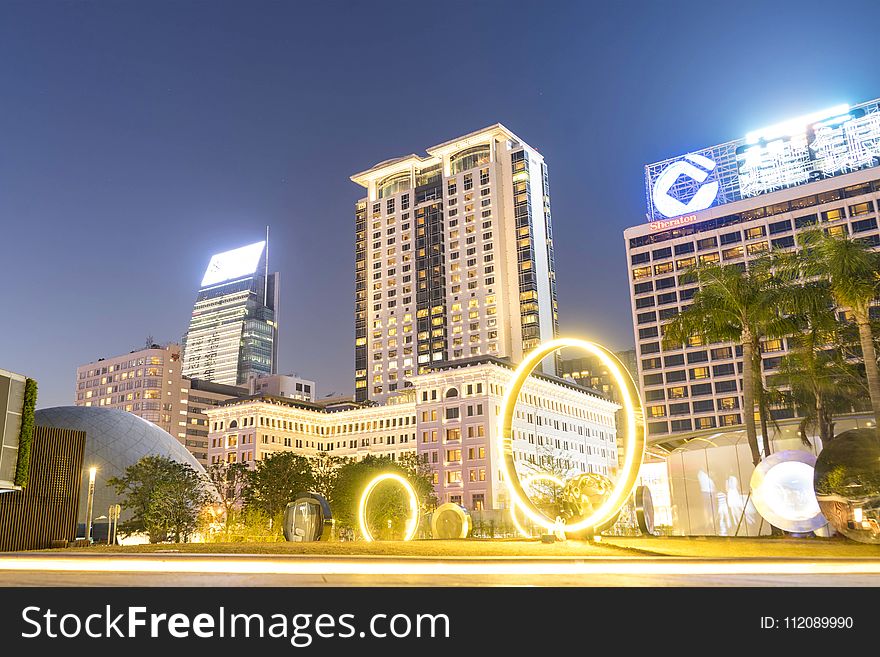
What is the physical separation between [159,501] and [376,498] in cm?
2309

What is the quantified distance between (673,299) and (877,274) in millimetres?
110787

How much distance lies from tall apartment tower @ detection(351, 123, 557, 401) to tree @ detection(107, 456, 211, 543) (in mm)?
106337

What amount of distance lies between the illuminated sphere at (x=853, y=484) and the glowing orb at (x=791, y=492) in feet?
15.8

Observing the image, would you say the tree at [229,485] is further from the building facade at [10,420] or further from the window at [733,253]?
the window at [733,253]

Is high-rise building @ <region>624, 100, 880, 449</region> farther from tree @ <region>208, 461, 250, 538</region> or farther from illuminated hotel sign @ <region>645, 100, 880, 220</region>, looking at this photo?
tree @ <region>208, 461, 250, 538</region>

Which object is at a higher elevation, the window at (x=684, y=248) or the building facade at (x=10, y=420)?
the window at (x=684, y=248)

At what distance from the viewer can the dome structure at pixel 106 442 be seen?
8331 centimetres

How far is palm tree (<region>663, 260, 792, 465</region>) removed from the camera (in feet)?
124

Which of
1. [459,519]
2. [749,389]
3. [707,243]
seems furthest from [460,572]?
[707,243]

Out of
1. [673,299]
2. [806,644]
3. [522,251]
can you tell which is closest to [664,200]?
[673,299]

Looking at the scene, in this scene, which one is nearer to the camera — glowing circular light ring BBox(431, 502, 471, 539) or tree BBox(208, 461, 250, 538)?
glowing circular light ring BBox(431, 502, 471, 539)

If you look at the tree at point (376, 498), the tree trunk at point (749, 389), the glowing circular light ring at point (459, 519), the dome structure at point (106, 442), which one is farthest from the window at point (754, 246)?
the glowing circular light ring at point (459, 519)

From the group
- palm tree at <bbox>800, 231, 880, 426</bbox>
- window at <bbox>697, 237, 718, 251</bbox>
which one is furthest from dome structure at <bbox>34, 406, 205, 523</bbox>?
window at <bbox>697, 237, 718, 251</bbox>

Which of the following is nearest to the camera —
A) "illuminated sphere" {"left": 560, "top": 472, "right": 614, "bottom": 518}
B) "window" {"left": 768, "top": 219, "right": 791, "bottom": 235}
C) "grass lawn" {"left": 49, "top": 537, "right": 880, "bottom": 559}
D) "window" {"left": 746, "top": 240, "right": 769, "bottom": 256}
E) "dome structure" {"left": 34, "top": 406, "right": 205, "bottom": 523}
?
"grass lawn" {"left": 49, "top": 537, "right": 880, "bottom": 559}
